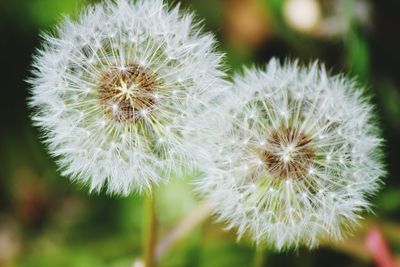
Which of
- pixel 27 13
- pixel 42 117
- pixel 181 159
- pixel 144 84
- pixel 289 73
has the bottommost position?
pixel 181 159

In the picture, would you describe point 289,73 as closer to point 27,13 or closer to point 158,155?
point 158,155

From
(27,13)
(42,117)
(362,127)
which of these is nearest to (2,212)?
(27,13)

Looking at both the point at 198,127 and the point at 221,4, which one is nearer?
the point at 198,127

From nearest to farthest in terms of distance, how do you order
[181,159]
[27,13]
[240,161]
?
1. [181,159]
2. [240,161]
3. [27,13]

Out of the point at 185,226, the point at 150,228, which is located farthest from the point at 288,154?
the point at 185,226

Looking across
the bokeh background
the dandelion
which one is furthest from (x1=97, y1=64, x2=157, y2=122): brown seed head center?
the bokeh background

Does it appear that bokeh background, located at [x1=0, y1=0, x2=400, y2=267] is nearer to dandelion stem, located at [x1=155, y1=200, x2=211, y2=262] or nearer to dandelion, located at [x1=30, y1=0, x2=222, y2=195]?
dandelion stem, located at [x1=155, y1=200, x2=211, y2=262]

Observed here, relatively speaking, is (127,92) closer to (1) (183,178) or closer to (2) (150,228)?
(2) (150,228)
